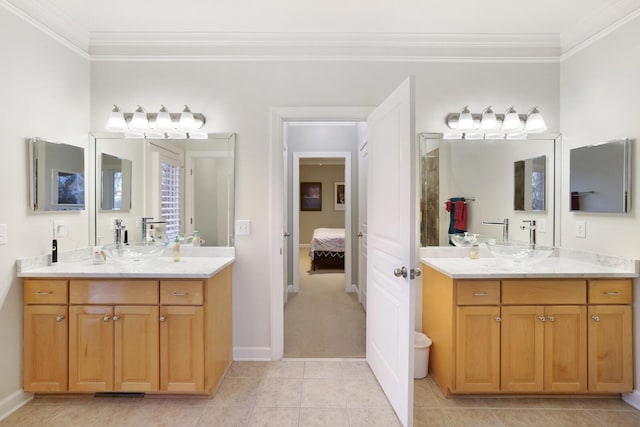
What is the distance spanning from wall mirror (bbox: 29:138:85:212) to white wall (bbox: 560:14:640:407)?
382 cm

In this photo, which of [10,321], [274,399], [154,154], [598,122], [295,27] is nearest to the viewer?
[10,321]

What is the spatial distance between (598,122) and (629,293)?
3.93 ft

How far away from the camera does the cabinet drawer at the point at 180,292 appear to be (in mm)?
2088

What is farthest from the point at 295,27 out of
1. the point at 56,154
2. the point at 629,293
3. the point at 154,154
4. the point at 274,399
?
the point at 629,293

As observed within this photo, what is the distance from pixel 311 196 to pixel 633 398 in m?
8.16

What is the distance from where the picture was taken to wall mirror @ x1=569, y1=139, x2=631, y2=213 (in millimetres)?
2158

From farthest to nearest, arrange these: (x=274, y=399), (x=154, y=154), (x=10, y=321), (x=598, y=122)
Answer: (x=154, y=154) < (x=598, y=122) < (x=274, y=399) < (x=10, y=321)

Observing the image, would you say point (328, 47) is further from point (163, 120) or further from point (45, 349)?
point (45, 349)

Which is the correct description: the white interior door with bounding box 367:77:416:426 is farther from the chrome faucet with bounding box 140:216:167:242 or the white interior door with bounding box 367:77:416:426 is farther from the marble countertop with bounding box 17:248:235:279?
the chrome faucet with bounding box 140:216:167:242

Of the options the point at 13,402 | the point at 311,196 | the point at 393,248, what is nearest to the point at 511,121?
the point at 393,248

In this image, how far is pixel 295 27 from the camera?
2523 millimetres

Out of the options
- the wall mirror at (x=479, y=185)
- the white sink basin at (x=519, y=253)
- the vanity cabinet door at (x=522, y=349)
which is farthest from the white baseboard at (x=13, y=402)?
the white sink basin at (x=519, y=253)

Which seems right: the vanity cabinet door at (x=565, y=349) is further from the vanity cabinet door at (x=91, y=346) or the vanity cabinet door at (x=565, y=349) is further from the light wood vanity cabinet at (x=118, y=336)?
the vanity cabinet door at (x=91, y=346)

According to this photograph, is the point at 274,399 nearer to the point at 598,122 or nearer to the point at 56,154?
the point at 56,154
